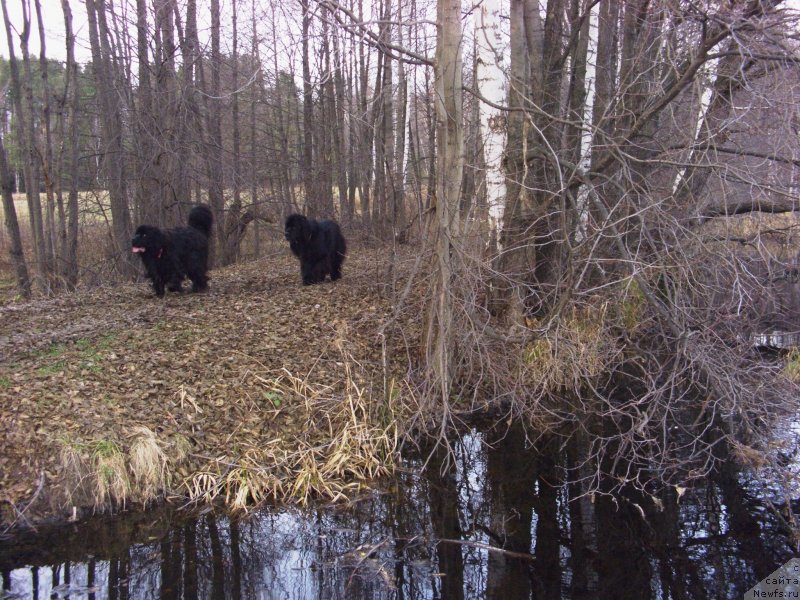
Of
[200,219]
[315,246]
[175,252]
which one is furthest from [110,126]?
[315,246]

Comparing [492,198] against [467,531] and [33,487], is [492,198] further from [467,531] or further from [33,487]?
[33,487]

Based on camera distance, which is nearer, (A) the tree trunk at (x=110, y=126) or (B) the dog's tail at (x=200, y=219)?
(B) the dog's tail at (x=200, y=219)

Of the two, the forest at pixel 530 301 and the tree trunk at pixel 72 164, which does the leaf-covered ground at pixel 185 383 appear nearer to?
the forest at pixel 530 301

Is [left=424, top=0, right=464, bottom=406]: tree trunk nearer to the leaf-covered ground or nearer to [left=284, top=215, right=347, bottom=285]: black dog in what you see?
the leaf-covered ground

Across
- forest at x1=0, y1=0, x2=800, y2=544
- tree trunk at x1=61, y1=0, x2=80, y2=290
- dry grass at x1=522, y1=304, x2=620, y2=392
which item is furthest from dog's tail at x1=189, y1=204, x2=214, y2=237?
dry grass at x1=522, y1=304, x2=620, y2=392

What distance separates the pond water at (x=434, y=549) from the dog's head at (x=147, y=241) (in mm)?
4891

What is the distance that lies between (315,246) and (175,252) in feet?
7.34

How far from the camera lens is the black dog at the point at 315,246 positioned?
10922mm

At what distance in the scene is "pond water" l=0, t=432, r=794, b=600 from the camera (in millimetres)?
5348

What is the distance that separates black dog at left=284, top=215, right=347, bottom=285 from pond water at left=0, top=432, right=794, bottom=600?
17.0 feet

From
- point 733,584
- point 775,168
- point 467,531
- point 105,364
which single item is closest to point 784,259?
point 775,168

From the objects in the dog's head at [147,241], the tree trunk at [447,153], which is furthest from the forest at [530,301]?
the dog's head at [147,241]

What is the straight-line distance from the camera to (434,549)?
19.5 ft

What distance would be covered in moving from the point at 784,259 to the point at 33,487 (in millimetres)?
8504
